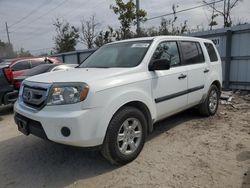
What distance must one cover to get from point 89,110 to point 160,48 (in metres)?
1.93

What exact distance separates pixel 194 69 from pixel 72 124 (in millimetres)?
2885

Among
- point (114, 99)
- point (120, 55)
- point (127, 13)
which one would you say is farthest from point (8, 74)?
→ point (127, 13)

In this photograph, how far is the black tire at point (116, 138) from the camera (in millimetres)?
3473

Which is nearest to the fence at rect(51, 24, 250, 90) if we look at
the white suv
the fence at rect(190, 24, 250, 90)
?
the fence at rect(190, 24, 250, 90)

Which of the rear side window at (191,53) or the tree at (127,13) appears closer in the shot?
the rear side window at (191,53)

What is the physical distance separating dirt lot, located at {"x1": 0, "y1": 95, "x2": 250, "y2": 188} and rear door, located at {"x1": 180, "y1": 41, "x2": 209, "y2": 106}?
0.66 meters

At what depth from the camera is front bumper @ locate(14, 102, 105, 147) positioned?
3.19m

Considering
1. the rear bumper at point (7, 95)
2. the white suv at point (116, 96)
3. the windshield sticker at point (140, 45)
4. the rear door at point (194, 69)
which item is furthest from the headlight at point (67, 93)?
the rear bumper at point (7, 95)

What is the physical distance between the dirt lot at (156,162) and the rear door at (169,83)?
590 millimetres

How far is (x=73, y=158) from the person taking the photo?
4.14 meters

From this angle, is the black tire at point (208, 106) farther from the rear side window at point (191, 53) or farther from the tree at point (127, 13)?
the tree at point (127, 13)

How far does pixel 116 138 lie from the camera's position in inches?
139

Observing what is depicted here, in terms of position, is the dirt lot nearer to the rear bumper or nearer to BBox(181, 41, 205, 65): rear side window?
BBox(181, 41, 205, 65): rear side window

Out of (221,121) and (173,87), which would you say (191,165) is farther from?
(221,121)
